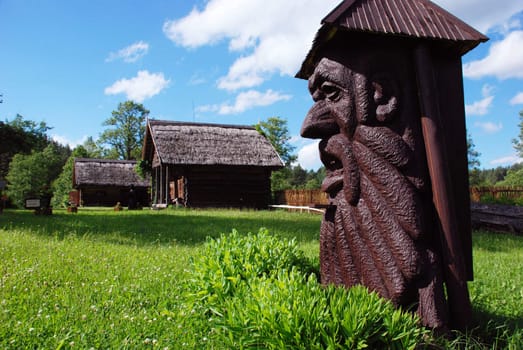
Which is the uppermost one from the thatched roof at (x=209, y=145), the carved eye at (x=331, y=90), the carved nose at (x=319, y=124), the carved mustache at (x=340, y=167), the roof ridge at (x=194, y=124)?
the roof ridge at (x=194, y=124)

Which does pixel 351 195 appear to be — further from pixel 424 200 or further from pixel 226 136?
pixel 226 136

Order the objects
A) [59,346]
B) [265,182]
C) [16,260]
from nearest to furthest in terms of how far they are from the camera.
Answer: [59,346] → [16,260] → [265,182]

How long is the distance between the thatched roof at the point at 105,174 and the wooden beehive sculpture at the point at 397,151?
3242 cm

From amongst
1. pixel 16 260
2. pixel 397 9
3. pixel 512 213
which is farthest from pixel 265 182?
pixel 397 9

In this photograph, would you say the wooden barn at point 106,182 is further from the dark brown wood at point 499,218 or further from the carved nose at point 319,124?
the carved nose at point 319,124

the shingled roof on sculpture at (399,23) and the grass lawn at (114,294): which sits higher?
the shingled roof on sculpture at (399,23)

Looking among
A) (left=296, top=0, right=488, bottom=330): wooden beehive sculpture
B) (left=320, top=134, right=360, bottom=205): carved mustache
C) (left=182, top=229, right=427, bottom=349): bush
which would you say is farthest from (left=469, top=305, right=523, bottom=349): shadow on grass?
(left=320, top=134, right=360, bottom=205): carved mustache

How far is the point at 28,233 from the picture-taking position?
349 inches

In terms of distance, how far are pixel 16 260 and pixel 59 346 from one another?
3570 mm

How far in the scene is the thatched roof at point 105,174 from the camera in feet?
108

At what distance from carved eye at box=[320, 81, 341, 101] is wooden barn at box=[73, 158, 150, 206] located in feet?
104

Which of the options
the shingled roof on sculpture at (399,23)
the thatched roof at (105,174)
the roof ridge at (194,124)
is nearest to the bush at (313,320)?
the shingled roof on sculpture at (399,23)

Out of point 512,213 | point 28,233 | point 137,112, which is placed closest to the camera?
point 28,233

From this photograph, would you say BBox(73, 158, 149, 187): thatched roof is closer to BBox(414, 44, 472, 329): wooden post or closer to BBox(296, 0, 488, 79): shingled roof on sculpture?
BBox(296, 0, 488, 79): shingled roof on sculpture
